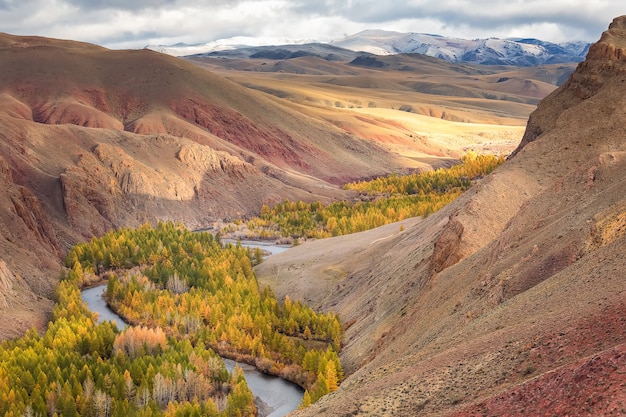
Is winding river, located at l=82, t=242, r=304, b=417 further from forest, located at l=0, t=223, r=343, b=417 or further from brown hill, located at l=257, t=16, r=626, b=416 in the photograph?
brown hill, located at l=257, t=16, r=626, b=416

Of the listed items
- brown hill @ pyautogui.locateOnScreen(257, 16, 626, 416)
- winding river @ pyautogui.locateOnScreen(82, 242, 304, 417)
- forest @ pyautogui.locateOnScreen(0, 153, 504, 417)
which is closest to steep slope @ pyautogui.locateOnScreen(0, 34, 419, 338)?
forest @ pyautogui.locateOnScreen(0, 153, 504, 417)

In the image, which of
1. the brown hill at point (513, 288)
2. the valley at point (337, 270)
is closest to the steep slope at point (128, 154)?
the valley at point (337, 270)

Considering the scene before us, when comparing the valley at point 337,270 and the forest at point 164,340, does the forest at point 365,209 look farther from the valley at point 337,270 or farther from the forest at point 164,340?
the forest at point 164,340

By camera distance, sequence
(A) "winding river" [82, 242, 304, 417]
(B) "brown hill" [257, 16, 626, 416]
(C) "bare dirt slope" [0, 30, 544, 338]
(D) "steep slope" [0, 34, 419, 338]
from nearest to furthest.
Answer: (B) "brown hill" [257, 16, 626, 416] < (A) "winding river" [82, 242, 304, 417] < (D) "steep slope" [0, 34, 419, 338] < (C) "bare dirt slope" [0, 30, 544, 338]

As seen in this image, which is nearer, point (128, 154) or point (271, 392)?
point (271, 392)

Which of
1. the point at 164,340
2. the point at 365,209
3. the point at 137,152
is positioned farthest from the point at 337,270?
the point at 137,152

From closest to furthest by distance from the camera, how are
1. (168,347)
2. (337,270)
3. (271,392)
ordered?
(271,392) < (168,347) < (337,270)

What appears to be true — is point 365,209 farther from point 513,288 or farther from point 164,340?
point 513,288
